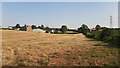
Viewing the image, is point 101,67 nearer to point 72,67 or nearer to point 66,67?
point 72,67

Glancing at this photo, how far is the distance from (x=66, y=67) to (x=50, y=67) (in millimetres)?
1068

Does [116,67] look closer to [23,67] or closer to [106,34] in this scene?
[23,67]

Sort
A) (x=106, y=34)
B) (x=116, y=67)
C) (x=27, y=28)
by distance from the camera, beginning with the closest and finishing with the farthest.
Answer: (x=116, y=67), (x=106, y=34), (x=27, y=28)

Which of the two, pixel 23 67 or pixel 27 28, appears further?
pixel 27 28

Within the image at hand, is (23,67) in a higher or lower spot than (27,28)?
lower

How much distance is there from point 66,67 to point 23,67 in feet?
9.42

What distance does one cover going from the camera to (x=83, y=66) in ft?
18.6

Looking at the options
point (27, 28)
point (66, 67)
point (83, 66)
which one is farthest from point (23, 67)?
point (27, 28)

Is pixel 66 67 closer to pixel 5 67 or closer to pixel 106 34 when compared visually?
pixel 5 67

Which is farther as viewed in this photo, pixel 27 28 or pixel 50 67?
pixel 27 28

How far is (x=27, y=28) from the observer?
350 feet

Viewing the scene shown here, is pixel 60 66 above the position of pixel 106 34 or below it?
below

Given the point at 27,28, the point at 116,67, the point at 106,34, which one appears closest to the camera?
the point at 116,67

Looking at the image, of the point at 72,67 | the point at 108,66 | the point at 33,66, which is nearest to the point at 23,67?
the point at 33,66
